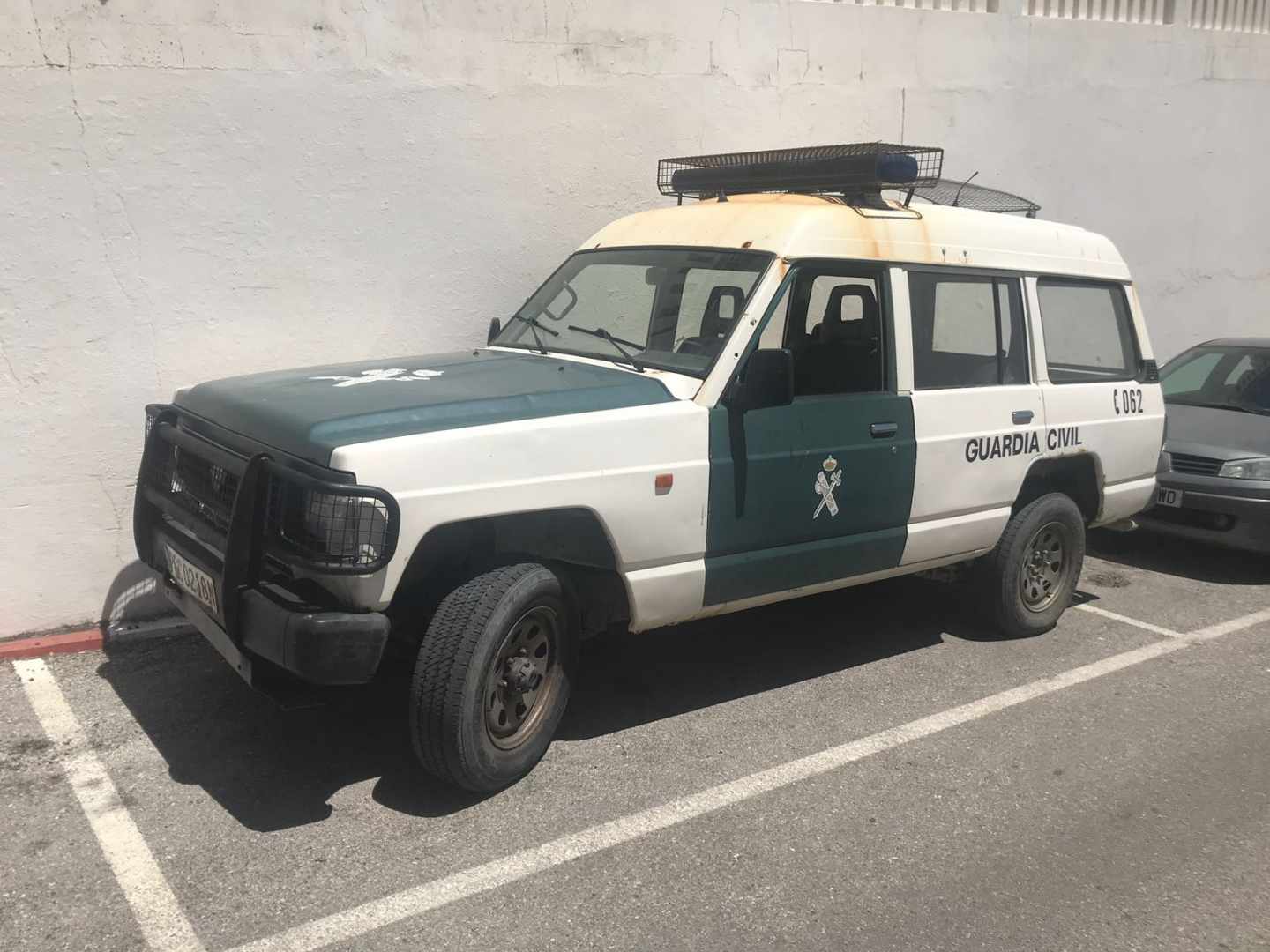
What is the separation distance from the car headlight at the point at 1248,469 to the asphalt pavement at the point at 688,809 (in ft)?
5.20

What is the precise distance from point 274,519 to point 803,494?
6.88 ft

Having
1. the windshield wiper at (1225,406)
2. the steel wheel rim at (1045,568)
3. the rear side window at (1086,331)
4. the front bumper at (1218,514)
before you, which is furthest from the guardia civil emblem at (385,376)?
the windshield wiper at (1225,406)

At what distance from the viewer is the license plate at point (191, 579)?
12.5ft

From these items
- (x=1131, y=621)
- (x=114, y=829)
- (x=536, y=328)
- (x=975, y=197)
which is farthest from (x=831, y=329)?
(x=975, y=197)

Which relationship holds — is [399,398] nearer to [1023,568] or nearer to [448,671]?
[448,671]

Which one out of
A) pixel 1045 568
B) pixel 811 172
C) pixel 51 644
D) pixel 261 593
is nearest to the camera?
pixel 261 593

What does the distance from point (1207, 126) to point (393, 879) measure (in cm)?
1016

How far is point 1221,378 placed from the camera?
814 cm

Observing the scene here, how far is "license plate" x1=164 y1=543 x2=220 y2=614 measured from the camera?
3.82 metres

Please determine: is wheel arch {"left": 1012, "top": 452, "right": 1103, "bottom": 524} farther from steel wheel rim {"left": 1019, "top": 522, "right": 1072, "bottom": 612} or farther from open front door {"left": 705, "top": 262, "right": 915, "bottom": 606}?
open front door {"left": 705, "top": 262, "right": 915, "bottom": 606}

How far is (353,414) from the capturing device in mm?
3701

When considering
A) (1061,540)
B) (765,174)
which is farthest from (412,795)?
(1061,540)

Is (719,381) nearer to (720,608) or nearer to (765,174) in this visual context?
(720,608)

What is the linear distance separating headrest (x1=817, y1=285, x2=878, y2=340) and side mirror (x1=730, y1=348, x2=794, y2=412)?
631 mm
